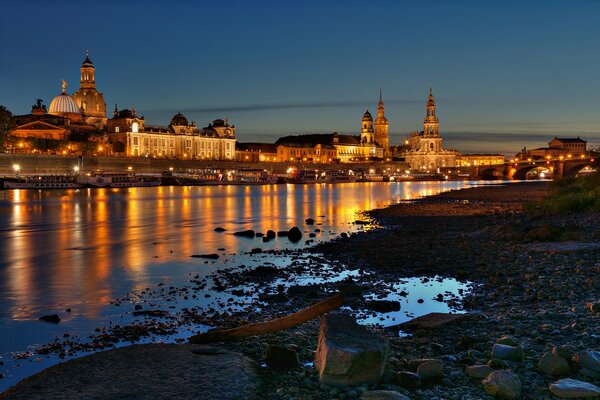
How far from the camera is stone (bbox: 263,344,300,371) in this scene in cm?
738

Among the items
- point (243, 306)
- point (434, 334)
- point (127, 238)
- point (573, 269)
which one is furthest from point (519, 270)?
point (127, 238)

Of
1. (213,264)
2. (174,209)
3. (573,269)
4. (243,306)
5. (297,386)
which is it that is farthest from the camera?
(174,209)

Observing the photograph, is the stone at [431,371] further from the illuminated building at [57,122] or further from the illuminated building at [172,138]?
the illuminated building at [172,138]

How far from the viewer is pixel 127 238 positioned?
90.4 ft

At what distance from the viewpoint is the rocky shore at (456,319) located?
664 centimetres

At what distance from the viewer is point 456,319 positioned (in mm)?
9484

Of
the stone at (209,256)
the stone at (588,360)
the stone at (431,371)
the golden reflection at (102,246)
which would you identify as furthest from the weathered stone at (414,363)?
the stone at (209,256)

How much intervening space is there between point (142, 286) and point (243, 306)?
4.21 meters

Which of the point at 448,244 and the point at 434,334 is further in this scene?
the point at 448,244

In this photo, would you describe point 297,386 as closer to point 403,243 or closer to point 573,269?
point 573,269

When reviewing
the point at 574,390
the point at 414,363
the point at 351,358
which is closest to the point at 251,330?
the point at 351,358

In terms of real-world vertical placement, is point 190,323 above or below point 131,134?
below

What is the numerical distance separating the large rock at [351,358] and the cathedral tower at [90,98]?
16945cm

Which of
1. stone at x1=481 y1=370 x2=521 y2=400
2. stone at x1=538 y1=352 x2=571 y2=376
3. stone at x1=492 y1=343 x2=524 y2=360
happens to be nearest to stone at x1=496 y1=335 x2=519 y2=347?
stone at x1=492 y1=343 x2=524 y2=360
